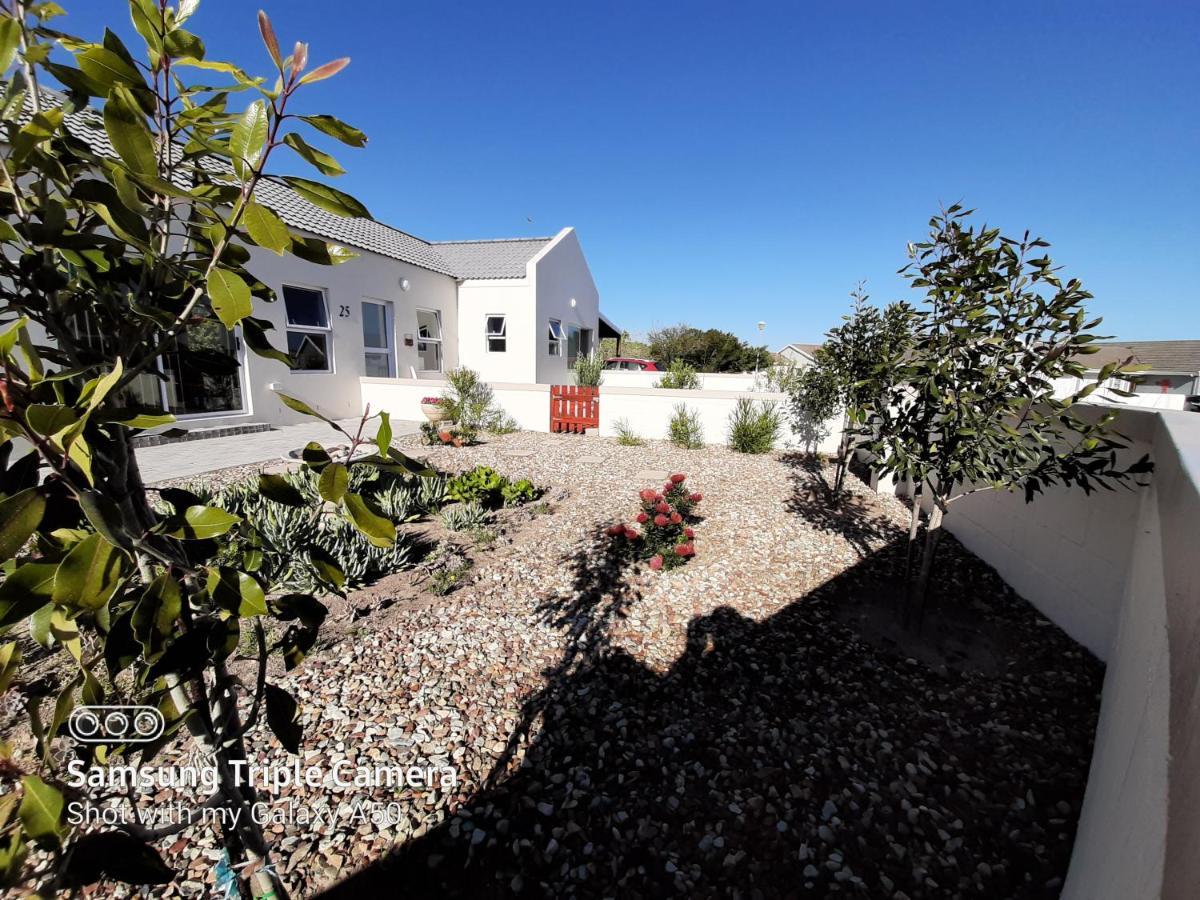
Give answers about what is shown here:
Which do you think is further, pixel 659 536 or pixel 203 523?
pixel 659 536

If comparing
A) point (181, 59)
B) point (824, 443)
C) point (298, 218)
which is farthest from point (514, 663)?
point (298, 218)

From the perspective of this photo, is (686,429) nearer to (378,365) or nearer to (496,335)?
(496,335)

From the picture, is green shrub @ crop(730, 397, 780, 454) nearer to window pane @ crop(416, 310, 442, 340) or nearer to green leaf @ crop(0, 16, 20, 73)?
window pane @ crop(416, 310, 442, 340)

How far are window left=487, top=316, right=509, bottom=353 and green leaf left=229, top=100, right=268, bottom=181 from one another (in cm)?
1507

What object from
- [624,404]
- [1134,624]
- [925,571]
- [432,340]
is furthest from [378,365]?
[1134,624]

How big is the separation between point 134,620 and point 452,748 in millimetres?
2129

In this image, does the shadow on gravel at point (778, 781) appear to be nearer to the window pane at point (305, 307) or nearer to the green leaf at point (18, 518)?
the green leaf at point (18, 518)

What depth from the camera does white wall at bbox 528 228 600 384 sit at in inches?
611

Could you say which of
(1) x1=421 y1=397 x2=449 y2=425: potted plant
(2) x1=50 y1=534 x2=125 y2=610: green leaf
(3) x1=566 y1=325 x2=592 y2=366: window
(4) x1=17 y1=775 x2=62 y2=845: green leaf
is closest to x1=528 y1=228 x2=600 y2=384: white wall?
(3) x1=566 y1=325 x2=592 y2=366: window

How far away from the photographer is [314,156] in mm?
788

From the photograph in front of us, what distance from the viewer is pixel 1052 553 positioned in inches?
141

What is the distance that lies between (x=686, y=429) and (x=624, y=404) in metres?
1.65

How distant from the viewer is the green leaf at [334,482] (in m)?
0.73

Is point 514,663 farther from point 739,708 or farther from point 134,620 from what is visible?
point 134,620
